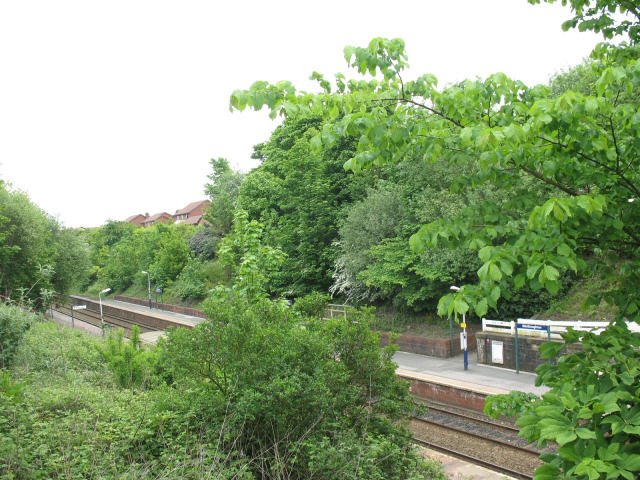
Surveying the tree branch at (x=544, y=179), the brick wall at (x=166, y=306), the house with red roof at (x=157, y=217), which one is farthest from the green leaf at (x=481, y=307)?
the house with red roof at (x=157, y=217)

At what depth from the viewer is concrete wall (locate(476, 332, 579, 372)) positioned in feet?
57.4

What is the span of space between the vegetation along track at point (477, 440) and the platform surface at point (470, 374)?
1368mm

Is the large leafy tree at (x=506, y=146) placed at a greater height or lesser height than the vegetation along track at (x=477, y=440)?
greater

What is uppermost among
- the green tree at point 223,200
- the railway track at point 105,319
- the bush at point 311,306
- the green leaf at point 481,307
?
the green tree at point 223,200

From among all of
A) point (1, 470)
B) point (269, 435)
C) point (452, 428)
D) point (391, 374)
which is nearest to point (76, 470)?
point (1, 470)

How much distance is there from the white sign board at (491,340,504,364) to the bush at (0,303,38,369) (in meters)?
16.6

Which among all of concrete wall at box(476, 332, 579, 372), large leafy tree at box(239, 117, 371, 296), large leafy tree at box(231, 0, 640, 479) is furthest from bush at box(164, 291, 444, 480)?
large leafy tree at box(239, 117, 371, 296)

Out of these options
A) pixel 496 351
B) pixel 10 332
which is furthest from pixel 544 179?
Result: pixel 496 351

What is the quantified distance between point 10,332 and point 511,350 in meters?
17.3

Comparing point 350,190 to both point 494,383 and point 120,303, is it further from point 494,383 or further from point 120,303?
point 120,303

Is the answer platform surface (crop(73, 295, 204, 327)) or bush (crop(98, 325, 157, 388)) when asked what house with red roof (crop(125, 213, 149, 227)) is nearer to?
platform surface (crop(73, 295, 204, 327))

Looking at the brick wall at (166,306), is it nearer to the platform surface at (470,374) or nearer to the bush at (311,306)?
the platform surface at (470,374)

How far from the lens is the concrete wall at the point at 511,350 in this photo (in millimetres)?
17500

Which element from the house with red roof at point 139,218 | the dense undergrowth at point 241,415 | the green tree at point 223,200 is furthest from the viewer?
the house with red roof at point 139,218
